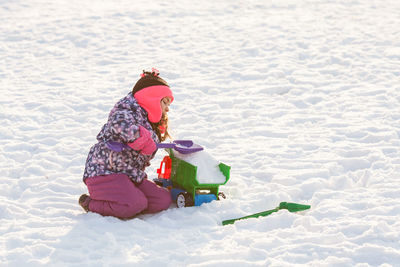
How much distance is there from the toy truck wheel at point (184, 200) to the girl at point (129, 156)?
0.29 ft

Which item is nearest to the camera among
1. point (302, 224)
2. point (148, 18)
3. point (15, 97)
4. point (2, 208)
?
point (302, 224)

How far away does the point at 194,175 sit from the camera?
176 inches

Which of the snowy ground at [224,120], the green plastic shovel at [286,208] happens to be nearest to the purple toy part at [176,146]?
the snowy ground at [224,120]

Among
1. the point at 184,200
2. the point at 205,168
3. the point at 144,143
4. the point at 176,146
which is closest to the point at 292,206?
the point at 205,168

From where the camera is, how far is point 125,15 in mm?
12641

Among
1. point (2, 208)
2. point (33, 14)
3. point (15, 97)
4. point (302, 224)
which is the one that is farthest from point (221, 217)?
point (33, 14)

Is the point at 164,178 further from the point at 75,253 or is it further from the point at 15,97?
the point at 15,97

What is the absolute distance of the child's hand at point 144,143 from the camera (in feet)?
13.9

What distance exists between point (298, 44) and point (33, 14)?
6.79 m

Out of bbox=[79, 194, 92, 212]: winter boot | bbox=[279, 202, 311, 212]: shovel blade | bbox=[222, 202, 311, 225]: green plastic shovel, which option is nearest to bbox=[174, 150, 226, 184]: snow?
bbox=[222, 202, 311, 225]: green plastic shovel

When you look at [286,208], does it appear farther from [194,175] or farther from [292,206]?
[194,175]

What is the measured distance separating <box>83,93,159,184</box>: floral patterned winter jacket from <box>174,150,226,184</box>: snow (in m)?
0.36

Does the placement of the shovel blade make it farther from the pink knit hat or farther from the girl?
the pink knit hat

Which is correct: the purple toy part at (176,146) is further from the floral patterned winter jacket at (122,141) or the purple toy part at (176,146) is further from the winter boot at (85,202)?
the winter boot at (85,202)
